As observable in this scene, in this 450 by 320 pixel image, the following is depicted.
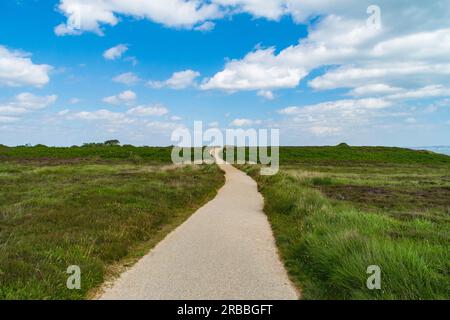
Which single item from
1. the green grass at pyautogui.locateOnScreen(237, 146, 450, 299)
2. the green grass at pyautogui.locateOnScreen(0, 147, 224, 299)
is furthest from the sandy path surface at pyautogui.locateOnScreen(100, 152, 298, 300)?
the green grass at pyautogui.locateOnScreen(0, 147, 224, 299)

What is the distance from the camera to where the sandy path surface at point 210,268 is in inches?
255

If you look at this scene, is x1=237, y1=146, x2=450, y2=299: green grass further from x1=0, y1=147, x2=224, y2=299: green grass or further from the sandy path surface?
x1=0, y1=147, x2=224, y2=299: green grass

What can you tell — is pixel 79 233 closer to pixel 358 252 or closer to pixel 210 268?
pixel 210 268

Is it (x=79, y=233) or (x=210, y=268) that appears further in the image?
(x=79, y=233)

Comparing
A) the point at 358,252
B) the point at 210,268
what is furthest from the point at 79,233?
the point at 358,252

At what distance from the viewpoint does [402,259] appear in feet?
20.9

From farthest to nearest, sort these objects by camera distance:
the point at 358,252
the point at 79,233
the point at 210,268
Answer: the point at 79,233 < the point at 210,268 < the point at 358,252

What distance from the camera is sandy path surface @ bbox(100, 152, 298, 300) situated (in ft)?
21.2

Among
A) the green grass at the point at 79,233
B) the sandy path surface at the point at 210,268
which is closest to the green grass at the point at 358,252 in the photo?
the sandy path surface at the point at 210,268

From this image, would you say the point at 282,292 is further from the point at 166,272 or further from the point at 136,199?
the point at 136,199

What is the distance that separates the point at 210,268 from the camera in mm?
7812

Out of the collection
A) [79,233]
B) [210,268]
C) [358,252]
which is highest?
[358,252]

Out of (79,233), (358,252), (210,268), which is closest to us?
(358,252)
